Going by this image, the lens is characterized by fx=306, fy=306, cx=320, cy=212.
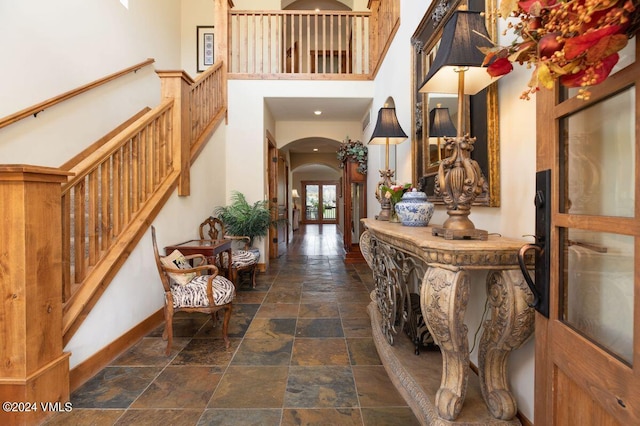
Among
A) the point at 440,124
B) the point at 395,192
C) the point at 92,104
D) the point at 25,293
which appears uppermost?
the point at 92,104

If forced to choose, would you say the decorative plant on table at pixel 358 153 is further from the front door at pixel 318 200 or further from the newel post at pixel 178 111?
the front door at pixel 318 200

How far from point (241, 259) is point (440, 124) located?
9.39 feet

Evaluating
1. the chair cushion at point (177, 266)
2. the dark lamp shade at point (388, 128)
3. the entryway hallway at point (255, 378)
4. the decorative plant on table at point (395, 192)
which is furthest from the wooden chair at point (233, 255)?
the dark lamp shade at point (388, 128)

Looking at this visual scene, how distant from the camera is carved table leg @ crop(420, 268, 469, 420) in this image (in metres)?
1.24

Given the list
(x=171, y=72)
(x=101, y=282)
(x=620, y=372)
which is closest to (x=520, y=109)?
(x=620, y=372)

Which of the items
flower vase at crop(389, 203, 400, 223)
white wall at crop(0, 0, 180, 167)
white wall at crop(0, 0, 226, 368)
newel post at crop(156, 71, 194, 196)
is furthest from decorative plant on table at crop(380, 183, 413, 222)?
white wall at crop(0, 0, 180, 167)

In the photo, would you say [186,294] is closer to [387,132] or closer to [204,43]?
[387,132]

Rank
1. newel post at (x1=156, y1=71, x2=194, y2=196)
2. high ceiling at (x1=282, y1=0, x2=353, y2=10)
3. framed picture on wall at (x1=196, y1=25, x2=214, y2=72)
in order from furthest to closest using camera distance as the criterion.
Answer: high ceiling at (x1=282, y1=0, x2=353, y2=10) < framed picture on wall at (x1=196, y1=25, x2=214, y2=72) < newel post at (x1=156, y1=71, x2=194, y2=196)

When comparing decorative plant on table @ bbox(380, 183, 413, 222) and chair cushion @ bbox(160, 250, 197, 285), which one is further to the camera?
chair cushion @ bbox(160, 250, 197, 285)

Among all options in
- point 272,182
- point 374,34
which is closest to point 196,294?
point 272,182

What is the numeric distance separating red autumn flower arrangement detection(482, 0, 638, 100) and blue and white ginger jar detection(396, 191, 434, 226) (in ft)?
4.06

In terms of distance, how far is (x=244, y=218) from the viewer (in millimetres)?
4543

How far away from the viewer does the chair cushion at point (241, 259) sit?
12.6 feet

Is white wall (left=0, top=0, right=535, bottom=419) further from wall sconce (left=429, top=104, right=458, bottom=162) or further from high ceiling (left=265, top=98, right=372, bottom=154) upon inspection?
wall sconce (left=429, top=104, right=458, bottom=162)
